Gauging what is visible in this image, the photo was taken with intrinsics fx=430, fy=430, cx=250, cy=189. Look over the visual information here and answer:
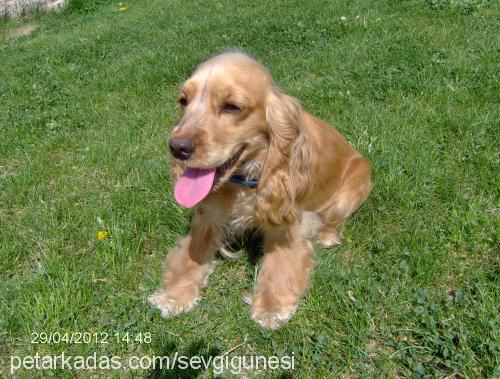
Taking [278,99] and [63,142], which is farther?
[63,142]

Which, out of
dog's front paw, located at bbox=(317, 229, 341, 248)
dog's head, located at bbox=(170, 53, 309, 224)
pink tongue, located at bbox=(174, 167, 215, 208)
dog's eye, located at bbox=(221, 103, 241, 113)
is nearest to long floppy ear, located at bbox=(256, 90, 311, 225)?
dog's head, located at bbox=(170, 53, 309, 224)

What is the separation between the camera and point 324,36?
620 centimetres

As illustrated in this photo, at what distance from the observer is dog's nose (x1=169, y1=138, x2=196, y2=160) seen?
214 centimetres

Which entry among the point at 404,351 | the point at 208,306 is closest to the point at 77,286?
the point at 208,306

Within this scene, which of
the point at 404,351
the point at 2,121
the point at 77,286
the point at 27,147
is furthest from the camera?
the point at 2,121

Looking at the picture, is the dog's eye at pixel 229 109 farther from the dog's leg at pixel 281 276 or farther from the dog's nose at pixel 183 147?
the dog's leg at pixel 281 276

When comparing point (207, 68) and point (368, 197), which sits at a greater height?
point (207, 68)

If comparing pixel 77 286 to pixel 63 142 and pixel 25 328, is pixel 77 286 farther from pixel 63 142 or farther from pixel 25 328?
pixel 63 142

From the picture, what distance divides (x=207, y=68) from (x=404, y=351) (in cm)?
184

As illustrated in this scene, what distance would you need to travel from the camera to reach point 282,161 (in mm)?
2492

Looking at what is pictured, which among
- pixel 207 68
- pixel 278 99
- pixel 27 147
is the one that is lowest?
pixel 27 147

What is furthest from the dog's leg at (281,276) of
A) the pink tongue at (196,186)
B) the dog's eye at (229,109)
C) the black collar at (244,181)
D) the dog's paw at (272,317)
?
the dog's eye at (229,109)

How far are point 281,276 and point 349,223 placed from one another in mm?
815

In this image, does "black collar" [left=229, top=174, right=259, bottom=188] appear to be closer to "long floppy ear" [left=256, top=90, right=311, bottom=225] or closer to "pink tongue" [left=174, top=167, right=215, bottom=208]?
"long floppy ear" [left=256, top=90, right=311, bottom=225]
